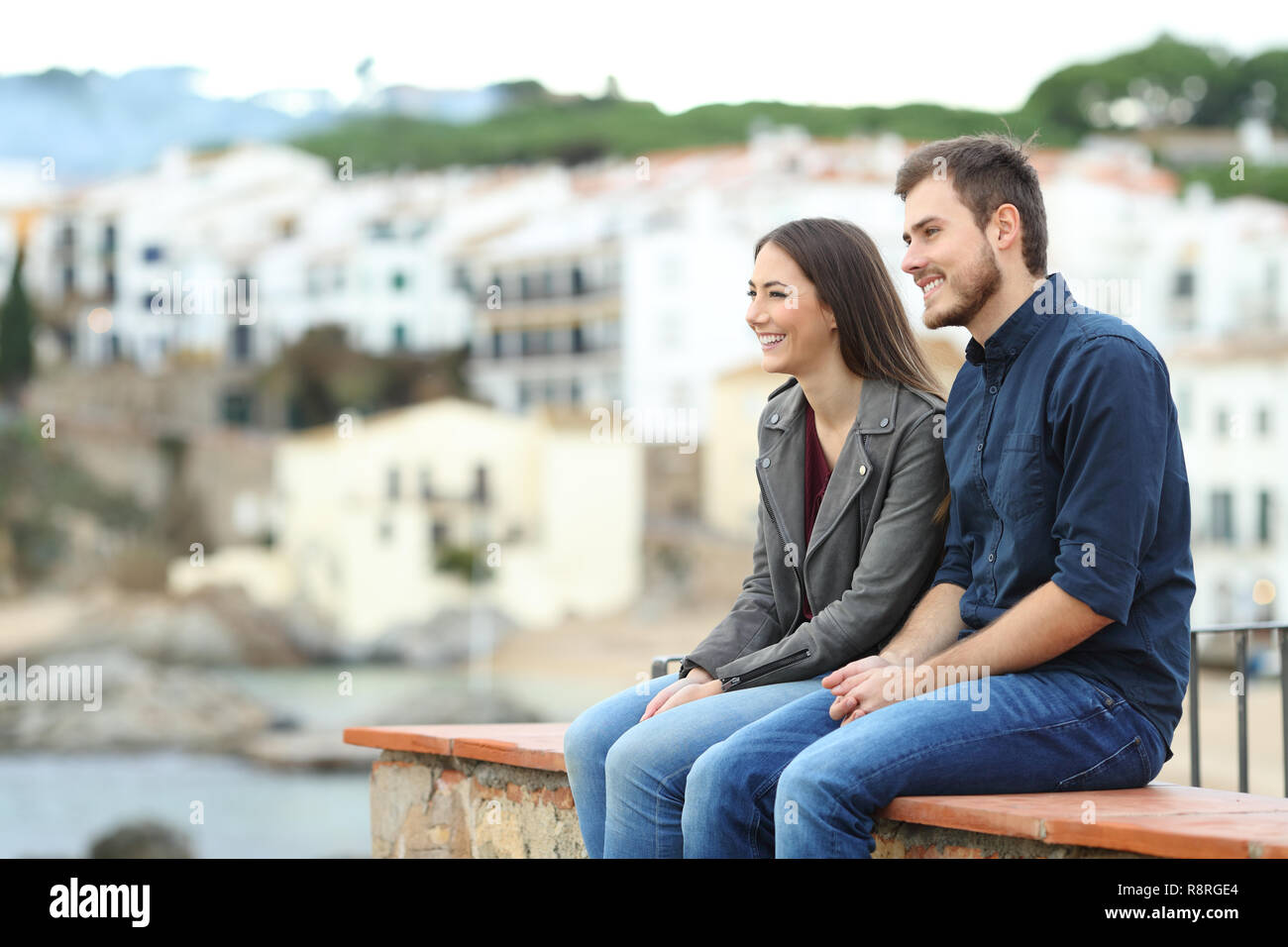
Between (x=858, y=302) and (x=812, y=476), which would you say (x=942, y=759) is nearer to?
(x=812, y=476)

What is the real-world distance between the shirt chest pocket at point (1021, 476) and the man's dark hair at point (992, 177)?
0.34 meters

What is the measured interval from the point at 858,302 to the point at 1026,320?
0.38m

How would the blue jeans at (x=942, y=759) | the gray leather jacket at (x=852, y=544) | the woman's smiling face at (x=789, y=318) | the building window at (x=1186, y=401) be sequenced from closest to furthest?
the blue jeans at (x=942, y=759)
the gray leather jacket at (x=852, y=544)
the woman's smiling face at (x=789, y=318)
the building window at (x=1186, y=401)

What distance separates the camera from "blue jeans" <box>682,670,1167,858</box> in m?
2.30

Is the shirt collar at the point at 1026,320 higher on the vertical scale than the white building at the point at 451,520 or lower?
higher

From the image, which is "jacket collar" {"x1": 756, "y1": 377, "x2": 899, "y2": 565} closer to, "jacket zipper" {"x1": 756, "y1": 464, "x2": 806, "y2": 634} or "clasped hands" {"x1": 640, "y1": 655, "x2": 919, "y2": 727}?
"jacket zipper" {"x1": 756, "y1": 464, "x2": 806, "y2": 634}

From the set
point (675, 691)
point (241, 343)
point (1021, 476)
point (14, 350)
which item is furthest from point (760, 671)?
point (14, 350)

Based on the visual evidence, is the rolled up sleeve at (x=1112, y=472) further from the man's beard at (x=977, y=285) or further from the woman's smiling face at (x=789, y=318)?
the woman's smiling face at (x=789, y=318)

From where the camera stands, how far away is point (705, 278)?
47.9 meters

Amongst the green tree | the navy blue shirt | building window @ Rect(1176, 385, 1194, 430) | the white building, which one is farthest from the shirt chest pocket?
the green tree

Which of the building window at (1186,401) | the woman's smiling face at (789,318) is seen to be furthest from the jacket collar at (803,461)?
the building window at (1186,401)

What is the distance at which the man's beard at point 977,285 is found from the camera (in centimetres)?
264

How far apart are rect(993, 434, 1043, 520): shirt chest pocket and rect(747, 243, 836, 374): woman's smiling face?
503mm
